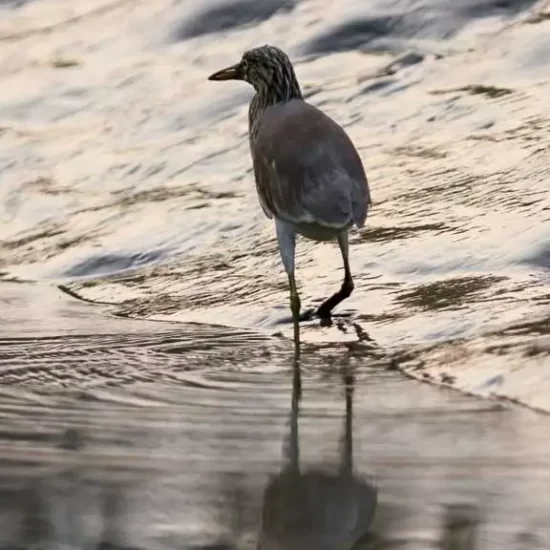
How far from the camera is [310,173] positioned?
8070 mm

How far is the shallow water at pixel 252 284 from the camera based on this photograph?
5.03 metres

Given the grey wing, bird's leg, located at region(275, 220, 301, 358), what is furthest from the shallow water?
the grey wing

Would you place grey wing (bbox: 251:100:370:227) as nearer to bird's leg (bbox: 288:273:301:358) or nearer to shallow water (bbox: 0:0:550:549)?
bird's leg (bbox: 288:273:301:358)

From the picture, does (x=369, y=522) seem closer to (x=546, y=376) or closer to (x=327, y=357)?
(x=546, y=376)

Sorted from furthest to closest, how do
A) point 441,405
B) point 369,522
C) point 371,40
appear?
point 371,40 < point 441,405 < point 369,522

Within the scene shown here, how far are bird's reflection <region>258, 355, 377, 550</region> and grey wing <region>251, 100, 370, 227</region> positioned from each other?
94.1 inches

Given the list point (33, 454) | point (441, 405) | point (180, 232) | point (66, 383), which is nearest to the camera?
point (33, 454)

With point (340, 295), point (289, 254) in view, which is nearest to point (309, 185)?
point (289, 254)

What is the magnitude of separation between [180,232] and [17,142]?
8.50ft

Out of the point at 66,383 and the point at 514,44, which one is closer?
the point at 66,383

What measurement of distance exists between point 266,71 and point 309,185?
70.3 inches

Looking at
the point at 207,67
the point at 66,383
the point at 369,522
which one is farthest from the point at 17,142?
the point at 369,522

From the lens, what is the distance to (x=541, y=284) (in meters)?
7.90

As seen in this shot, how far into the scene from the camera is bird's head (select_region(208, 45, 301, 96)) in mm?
9586
